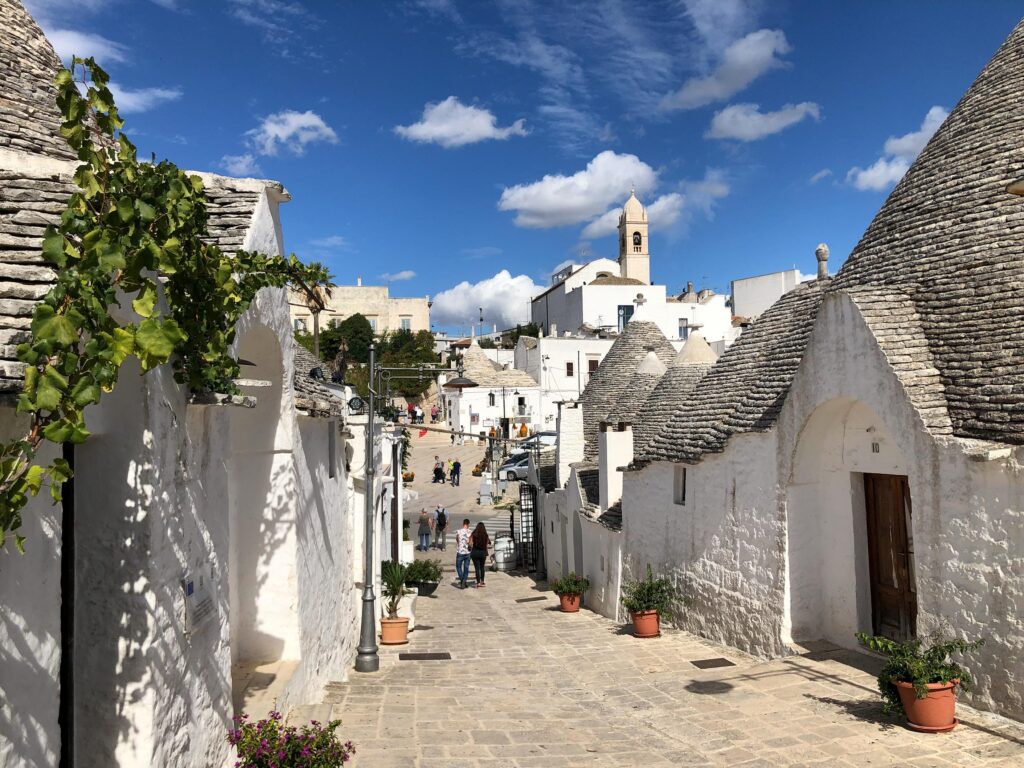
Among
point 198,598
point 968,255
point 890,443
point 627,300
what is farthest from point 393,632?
→ point 627,300

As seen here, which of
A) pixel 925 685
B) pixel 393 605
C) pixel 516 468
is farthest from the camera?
pixel 516 468

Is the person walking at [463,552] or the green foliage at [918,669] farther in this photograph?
the person walking at [463,552]

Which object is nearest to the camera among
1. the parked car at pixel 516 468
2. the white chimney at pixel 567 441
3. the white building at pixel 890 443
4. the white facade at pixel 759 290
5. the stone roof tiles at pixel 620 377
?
the white building at pixel 890 443

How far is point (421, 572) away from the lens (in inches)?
648

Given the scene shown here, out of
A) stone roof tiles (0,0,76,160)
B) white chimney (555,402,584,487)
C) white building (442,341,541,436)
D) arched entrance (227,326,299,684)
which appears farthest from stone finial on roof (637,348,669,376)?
white building (442,341,541,436)

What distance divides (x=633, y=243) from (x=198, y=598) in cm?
7321

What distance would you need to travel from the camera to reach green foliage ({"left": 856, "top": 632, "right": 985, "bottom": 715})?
7094 millimetres

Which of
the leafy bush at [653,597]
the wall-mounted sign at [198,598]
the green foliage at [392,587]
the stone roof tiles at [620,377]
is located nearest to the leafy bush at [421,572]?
the green foliage at [392,587]

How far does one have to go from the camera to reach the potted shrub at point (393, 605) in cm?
1327

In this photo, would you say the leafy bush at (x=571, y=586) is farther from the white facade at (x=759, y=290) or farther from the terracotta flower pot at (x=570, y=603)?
the white facade at (x=759, y=290)

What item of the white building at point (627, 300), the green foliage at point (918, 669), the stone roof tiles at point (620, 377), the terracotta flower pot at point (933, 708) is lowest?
the terracotta flower pot at point (933, 708)

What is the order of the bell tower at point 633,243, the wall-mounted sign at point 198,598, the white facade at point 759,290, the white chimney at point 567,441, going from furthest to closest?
the bell tower at point 633,243 < the white facade at point 759,290 < the white chimney at point 567,441 < the wall-mounted sign at point 198,598

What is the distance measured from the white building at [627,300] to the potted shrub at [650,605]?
118ft

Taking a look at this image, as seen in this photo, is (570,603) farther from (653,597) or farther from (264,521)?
(264,521)
